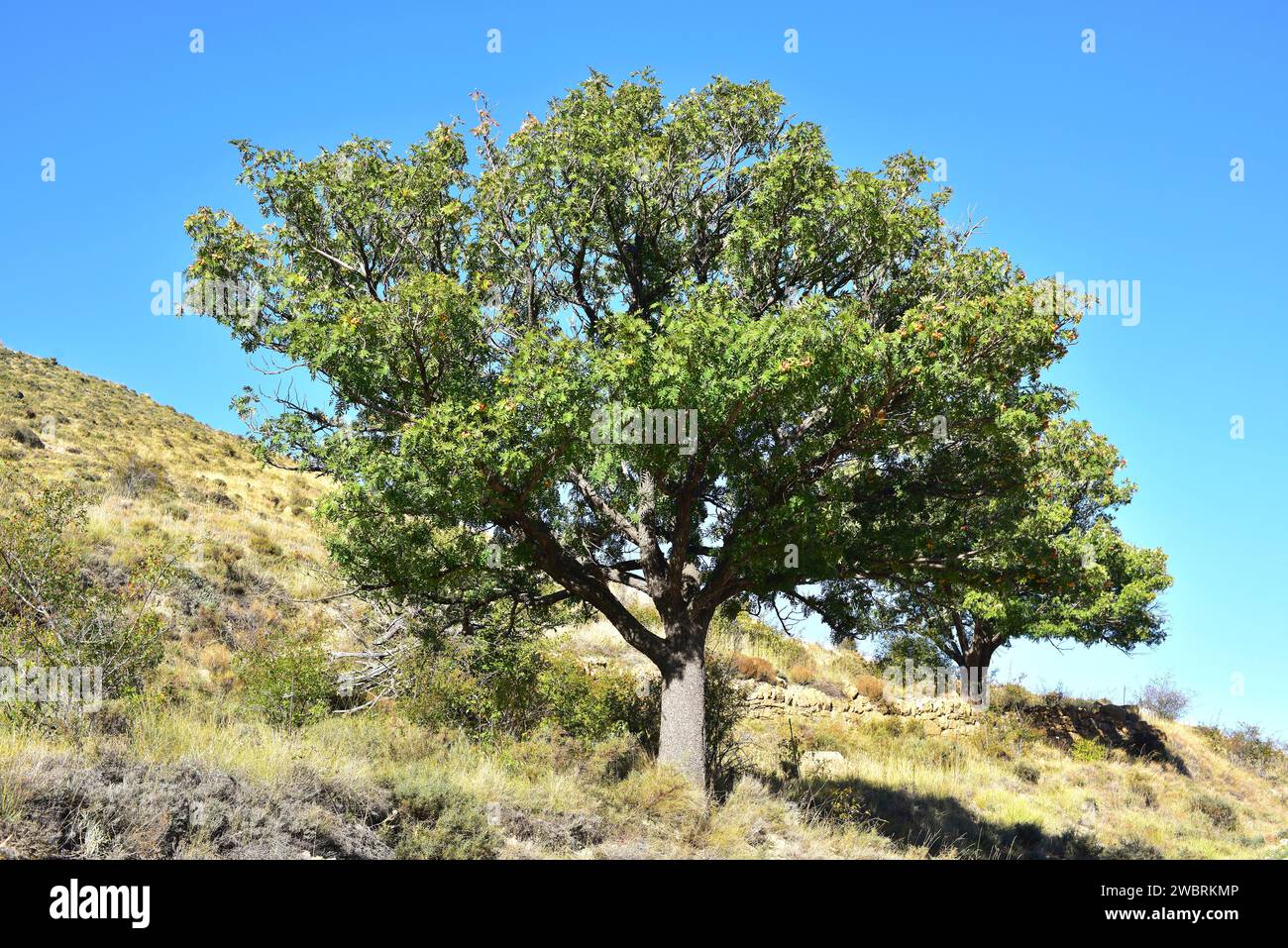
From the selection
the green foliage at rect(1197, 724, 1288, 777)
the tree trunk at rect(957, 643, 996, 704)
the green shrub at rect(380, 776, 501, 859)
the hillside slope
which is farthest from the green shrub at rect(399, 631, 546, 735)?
the green foliage at rect(1197, 724, 1288, 777)

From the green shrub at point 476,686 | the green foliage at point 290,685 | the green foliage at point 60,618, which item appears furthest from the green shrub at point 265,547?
the green foliage at point 60,618

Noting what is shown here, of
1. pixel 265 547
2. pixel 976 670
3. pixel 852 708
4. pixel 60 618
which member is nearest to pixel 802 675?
pixel 852 708

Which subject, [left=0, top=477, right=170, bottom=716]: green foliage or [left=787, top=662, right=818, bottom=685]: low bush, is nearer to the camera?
[left=0, top=477, right=170, bottom=716]: green foliage

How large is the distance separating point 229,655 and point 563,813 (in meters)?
11.5

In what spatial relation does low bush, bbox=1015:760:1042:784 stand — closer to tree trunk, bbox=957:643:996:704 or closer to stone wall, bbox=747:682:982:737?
stone wall, bbox=747:682:982:737

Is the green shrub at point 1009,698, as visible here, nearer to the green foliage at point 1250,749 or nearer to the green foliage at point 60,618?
the green foliage at point 1250,749

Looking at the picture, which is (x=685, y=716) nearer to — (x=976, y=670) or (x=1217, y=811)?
(x=1217, y=811)

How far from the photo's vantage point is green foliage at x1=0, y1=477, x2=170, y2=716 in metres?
11.5

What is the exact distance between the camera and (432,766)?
11781 millimetres

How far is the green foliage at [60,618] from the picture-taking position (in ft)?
37.7

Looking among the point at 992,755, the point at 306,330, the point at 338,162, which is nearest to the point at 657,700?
the point at 306,330

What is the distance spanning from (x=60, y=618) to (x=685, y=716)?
843 centimetres

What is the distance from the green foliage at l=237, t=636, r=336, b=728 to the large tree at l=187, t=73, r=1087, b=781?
199cm

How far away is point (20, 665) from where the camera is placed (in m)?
11.2
